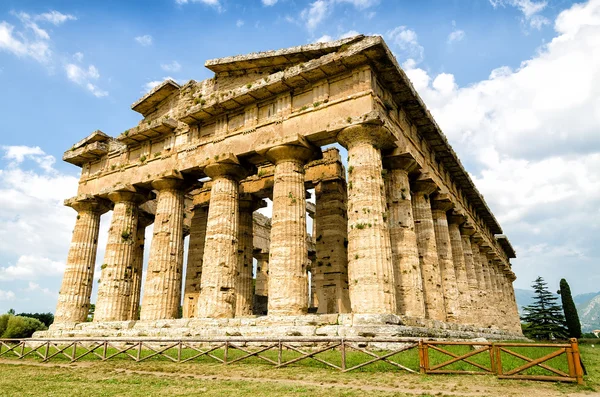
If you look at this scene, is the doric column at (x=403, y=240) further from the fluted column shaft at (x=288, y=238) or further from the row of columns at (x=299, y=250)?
the fluted column shaft at (x=288, y=238)

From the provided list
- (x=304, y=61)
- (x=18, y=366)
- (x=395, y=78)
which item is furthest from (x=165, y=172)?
(x=395, y=78)

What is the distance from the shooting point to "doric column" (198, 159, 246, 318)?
672 inches

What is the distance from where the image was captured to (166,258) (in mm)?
19703

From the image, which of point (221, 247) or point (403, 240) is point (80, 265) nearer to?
point (221, 247)

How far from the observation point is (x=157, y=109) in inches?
935

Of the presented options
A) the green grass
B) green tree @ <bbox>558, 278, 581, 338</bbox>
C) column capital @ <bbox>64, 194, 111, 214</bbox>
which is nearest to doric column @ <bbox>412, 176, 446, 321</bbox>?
the green grass

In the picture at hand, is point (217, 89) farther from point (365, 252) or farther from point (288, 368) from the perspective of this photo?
point (288, 368)

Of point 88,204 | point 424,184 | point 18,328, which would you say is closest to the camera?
point 424,184

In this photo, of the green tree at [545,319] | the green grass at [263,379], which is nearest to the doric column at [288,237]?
the green grass at [263,379]

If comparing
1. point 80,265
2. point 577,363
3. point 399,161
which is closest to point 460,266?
point 399,161

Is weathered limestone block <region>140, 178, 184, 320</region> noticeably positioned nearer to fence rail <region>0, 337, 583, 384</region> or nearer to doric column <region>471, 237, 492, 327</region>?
fence rail <region>0, 337, 583, 384</region>

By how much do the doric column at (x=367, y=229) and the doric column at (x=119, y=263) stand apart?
12.1 m

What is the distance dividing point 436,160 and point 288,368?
16187mm

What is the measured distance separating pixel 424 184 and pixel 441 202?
2.77 m
